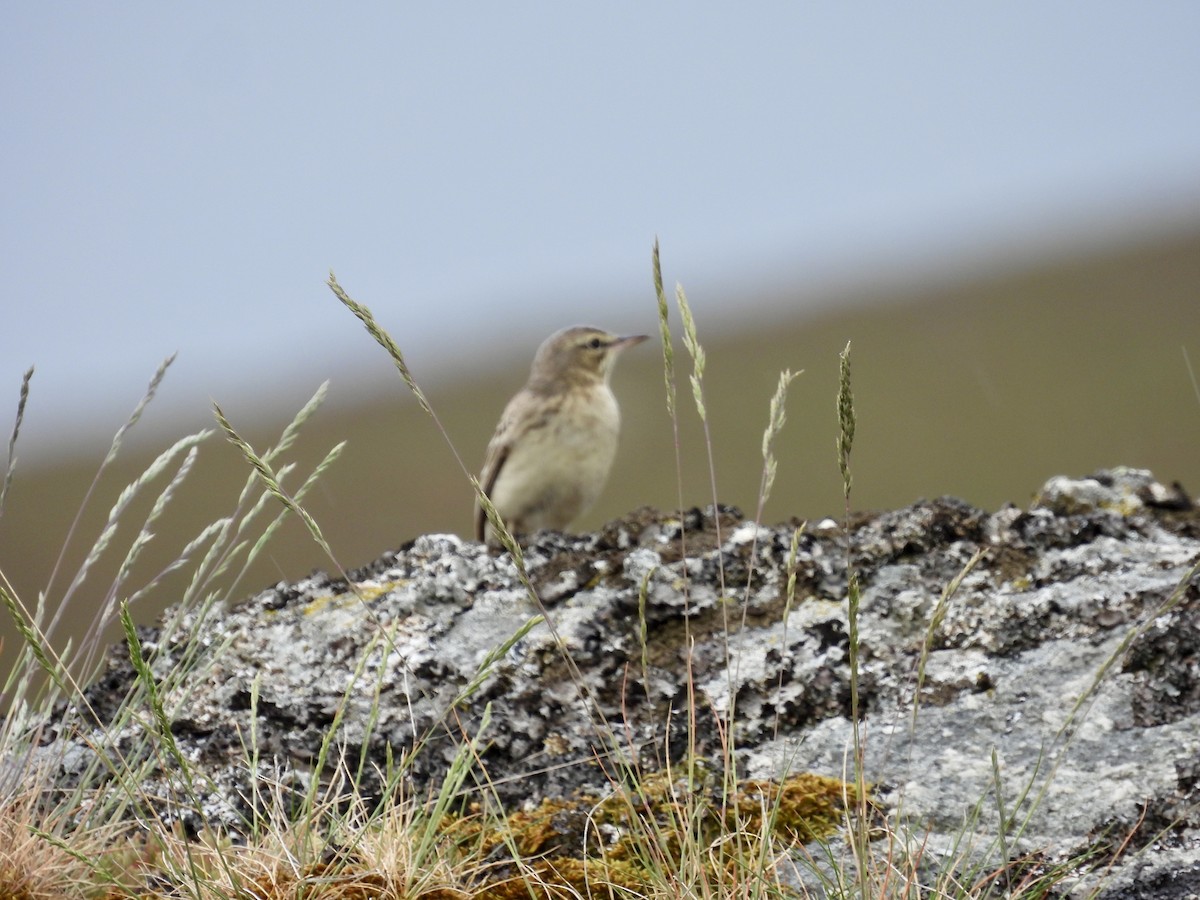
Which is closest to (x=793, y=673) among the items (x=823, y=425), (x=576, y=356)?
(x=576, y=356)

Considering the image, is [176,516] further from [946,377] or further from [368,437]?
[946,377]

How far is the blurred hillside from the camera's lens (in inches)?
848

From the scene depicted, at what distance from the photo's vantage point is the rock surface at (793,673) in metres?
2.74

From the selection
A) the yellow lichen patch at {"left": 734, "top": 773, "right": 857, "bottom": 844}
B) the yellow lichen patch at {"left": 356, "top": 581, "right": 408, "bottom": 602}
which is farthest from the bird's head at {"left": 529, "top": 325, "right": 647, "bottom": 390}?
the yellow lichen patch at {"left": 734, "top": 773, "right": 857, "bottom": 844}

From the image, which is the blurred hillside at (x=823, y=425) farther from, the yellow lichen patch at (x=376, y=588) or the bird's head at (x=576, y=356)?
the yellow lichen patch at (x=376, y=588)

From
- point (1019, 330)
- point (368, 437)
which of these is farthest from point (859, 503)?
point (368, 437)

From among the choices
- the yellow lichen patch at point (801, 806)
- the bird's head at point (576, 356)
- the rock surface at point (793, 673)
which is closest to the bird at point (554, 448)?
the bird's head at point (576, 356)

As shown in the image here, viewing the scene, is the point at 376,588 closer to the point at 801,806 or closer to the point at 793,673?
the point at 793,673

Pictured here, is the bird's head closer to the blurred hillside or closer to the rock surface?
the rock surface

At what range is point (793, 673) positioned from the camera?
10.6 feet

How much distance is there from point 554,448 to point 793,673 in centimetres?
477

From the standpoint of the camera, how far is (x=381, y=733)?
3.20 metres

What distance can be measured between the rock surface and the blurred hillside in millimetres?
13292

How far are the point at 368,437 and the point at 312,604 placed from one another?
29.6 m
